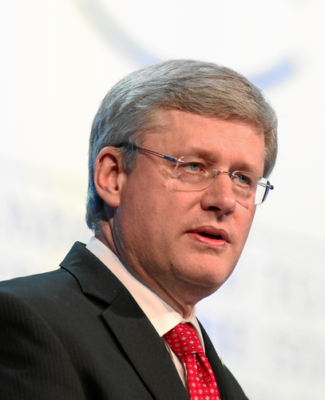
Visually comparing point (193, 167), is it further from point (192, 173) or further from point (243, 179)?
point (243, 179)

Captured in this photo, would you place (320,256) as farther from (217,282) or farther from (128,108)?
(128,108)

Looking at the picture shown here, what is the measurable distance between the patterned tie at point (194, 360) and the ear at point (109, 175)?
1.65ft

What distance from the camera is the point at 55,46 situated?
2.81 m

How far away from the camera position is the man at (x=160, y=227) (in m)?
1.69

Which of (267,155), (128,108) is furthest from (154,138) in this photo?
(267,155)

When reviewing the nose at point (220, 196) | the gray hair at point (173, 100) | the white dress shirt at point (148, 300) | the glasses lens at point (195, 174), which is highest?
the gray hair at point (173, 100)

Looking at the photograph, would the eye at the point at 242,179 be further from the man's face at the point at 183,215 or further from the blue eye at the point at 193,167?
the blue eye at the point at 193,167

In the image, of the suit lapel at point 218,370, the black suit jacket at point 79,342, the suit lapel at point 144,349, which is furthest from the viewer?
the suit lapel at point 218,370

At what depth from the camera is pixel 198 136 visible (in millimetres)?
1961

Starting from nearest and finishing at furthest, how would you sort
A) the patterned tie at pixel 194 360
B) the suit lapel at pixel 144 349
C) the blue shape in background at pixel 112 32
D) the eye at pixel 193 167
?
the suit lapel at pixel 144 349 < the patterned tie at pixel 194 360 < the eye at pixel 193 167 < the blue shape in background at pixel 112 32

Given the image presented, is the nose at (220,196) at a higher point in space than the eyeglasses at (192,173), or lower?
lower

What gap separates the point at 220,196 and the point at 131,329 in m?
0.53

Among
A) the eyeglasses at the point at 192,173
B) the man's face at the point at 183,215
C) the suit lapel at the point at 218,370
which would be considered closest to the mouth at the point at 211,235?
the man's face at the point at 183,215

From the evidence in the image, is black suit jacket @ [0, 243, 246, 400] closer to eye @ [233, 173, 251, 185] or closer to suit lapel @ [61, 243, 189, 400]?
suit lapel @ [61, 243, 189, 400]
